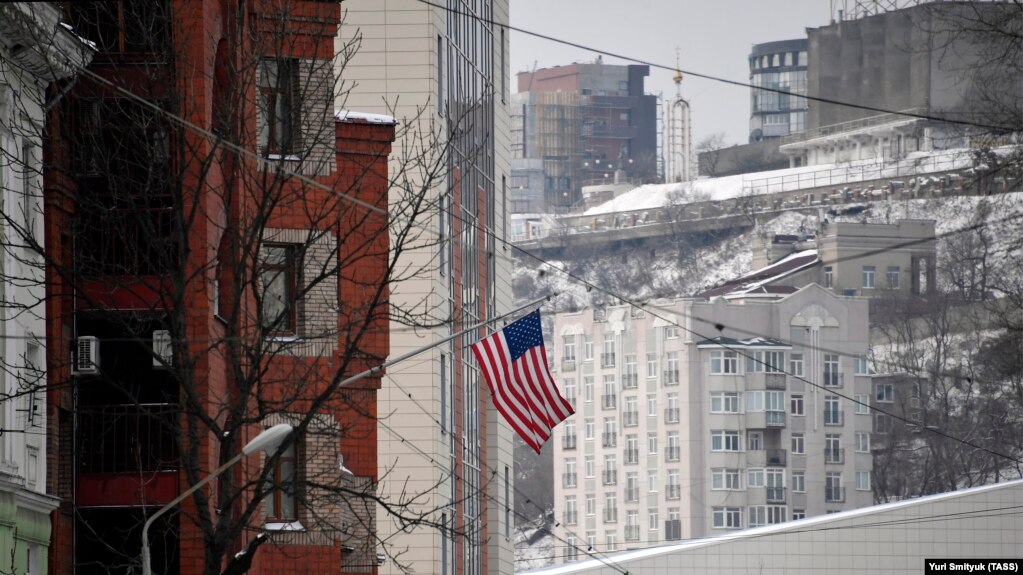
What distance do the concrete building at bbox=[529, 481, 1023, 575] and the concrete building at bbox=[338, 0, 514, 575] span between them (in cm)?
1719

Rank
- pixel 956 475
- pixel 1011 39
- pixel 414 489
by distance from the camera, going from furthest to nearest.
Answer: pixel 956 475 < pixel 414 489 < pixel 1011 39

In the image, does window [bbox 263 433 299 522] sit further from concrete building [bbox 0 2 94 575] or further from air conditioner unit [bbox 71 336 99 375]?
concrete building [bbox 0 2 94 575]

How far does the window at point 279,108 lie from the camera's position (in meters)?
31.5

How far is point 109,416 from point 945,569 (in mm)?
55126

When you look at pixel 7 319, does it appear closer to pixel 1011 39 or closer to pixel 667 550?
pixel 1011 39

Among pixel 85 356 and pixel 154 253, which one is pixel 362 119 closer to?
pixel 154 253

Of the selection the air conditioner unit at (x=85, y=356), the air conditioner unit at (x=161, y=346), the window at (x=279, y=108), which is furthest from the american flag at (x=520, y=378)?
the air conditioner unit at (x=85, y=356)

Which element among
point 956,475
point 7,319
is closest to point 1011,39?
point 7,319

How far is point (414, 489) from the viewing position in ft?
198

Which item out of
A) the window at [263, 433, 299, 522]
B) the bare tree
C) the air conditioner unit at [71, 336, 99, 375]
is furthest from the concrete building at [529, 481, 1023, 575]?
the air conditioner unit at [71, 336, 99, 375]

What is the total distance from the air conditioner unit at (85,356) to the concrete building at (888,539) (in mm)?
56345

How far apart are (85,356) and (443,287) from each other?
1189 inches

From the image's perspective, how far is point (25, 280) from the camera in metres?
31.1

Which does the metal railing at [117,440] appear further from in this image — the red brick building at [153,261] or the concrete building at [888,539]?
the concrete building at [888,539]
